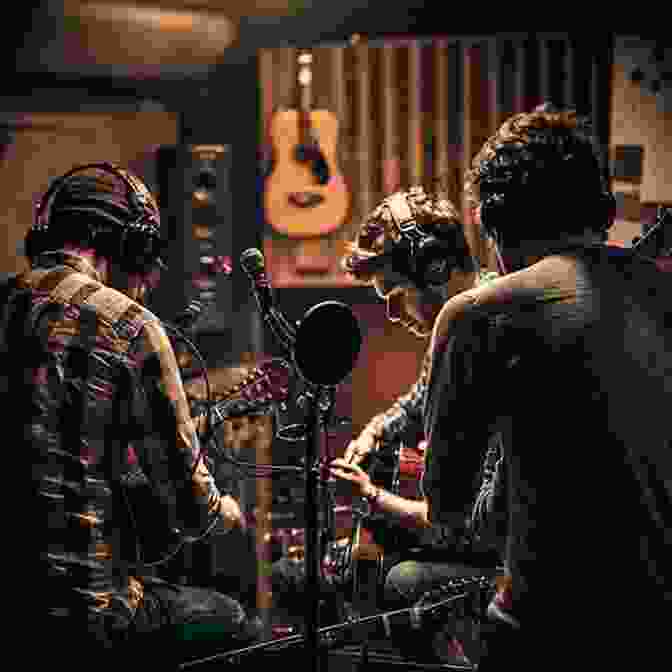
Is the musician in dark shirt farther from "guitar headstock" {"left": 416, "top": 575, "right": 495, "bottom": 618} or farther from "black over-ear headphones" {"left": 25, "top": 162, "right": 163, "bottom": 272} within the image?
"black over-ear headphones" {"left": 25, "top": 162, "right": 163, "bottom": 272}

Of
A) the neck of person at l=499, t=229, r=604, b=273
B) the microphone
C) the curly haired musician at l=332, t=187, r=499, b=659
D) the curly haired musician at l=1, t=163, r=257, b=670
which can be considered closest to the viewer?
the neck of person at l=499, t=229, r=604, b=273

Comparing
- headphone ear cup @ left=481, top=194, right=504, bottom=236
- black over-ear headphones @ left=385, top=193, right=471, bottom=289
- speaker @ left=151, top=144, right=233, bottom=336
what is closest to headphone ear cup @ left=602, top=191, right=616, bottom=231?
headphone ear cup @ left=481, top=194, right=504, bottom=236

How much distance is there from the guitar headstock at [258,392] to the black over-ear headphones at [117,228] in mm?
500

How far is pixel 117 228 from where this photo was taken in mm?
2816

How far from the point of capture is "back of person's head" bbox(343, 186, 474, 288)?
11.9 ft

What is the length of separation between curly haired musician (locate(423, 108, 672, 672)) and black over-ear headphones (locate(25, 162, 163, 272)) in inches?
46.5

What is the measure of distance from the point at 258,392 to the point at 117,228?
0.71m

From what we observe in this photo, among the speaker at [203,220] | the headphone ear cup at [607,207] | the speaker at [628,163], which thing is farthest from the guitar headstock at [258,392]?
the speaker at [628,163]

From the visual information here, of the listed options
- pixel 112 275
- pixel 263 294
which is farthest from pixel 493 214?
pixel 112 275

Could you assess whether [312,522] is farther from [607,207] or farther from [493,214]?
[607,207]

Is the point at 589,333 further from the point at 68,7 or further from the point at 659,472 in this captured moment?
the point at 68,7

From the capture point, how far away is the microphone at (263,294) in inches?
107

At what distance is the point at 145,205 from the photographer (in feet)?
9.54

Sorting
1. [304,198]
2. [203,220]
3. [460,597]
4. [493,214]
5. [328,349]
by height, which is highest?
[304,198]
